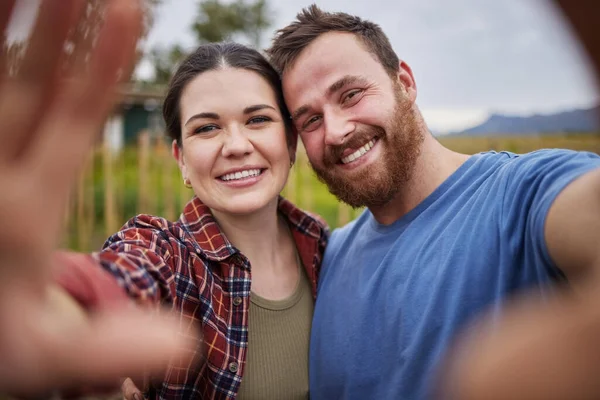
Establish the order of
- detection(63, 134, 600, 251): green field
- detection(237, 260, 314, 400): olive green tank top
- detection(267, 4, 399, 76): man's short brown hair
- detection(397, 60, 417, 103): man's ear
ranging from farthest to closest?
detection(63, 134, 600, 251): green field → detection(397, 60, 417, 103): man's ear → detection(267, 4, 399, 76): man's short brown hair → detection(237, 260, 314, 400): olive green tank top

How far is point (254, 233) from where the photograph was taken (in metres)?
2.27

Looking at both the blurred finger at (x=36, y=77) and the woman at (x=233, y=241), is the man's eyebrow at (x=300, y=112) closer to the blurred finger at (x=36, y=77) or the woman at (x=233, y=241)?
the woman at (x=233, y=241)

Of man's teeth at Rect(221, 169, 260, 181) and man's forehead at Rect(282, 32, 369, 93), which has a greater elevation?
man's forehead at Rect(282, 32, 369, 93)

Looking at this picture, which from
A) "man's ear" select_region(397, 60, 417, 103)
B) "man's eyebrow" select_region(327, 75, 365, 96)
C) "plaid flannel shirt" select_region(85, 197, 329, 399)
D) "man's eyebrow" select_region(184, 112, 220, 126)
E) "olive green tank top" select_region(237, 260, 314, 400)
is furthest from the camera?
"man's ear" select_region(397, 60, 417, 103)

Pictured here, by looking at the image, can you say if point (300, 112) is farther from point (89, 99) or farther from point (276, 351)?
point (89, 99)

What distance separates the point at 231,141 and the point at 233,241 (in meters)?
0.49

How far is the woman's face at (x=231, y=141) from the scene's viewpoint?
6.69 ft

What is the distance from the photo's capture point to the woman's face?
2.04 metres

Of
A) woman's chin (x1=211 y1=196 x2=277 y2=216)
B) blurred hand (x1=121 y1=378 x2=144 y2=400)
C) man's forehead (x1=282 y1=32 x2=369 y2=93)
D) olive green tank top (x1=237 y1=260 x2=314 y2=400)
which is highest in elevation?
man's forehead (x1=282 y1=32 x2=369 y2=93)

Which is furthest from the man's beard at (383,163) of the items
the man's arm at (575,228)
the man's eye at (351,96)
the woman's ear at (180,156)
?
the man's arm at (575,228)

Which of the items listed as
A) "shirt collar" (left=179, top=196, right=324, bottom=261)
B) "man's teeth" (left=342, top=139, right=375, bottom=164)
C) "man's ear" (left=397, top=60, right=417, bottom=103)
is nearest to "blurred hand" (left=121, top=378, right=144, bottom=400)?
"shirt collar" (left=179, top=196, right=324, bottom=261)

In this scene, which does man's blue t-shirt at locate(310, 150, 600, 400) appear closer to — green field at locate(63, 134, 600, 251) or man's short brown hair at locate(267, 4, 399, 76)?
man's short brown hair at locate(267, 4, 399, 76)

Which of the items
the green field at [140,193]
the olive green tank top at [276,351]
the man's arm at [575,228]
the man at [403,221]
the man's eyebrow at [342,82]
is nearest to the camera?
the man's arm at [575,228]

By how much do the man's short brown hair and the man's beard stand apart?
0.26 m
